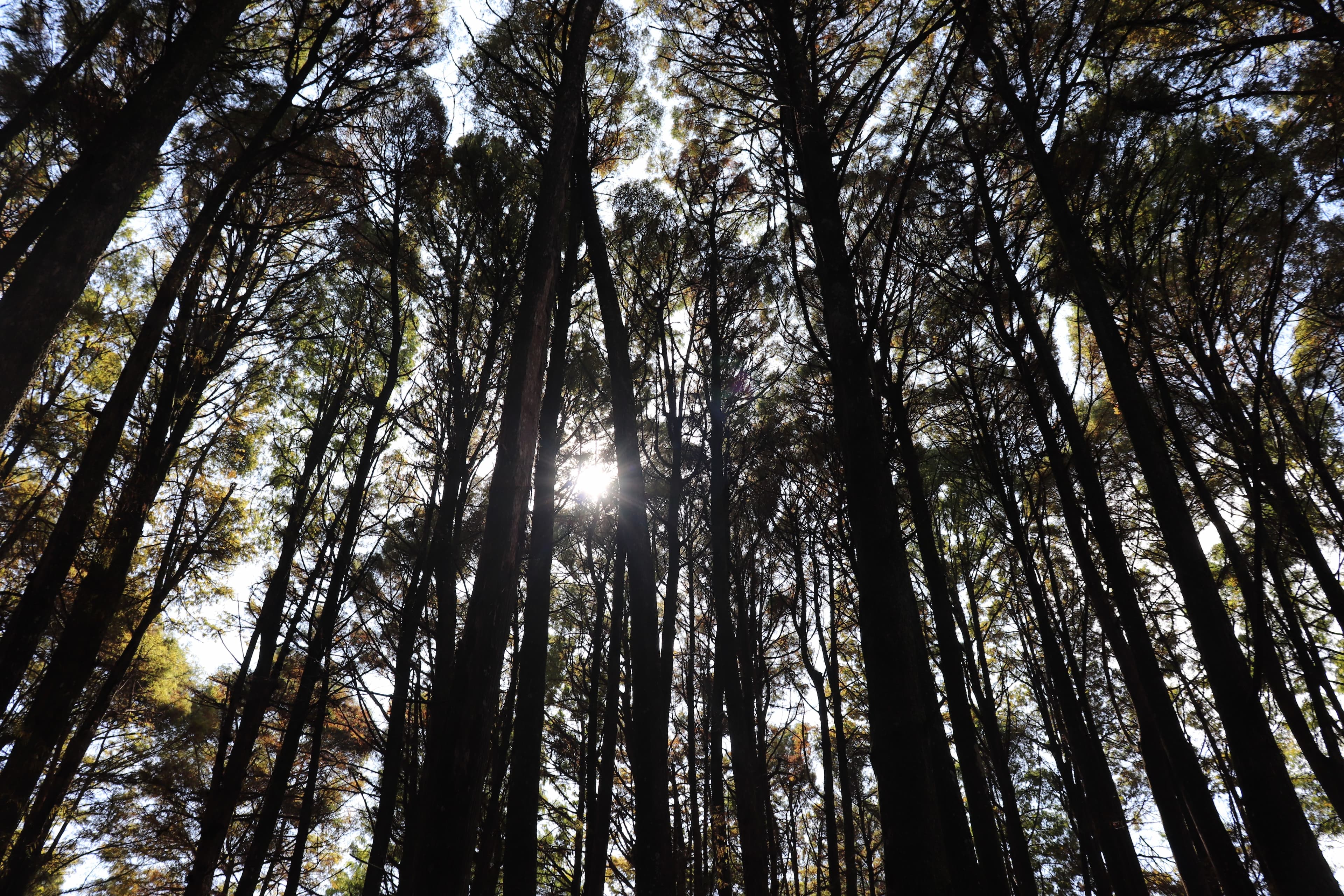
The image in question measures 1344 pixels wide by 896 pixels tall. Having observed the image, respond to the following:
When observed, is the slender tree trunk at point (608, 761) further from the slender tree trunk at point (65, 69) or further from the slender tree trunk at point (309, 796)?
the slender tree trunk at point (65, 69)

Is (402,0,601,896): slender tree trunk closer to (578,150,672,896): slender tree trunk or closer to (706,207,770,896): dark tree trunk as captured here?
(578,150,672,896): slender tree trunk

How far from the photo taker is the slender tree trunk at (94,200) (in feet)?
9.59

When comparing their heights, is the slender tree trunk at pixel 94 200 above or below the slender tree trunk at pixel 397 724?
above

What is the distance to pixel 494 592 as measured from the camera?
2.60 meters

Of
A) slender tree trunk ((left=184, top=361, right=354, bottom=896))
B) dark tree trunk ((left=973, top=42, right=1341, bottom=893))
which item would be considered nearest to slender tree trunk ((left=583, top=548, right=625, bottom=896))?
slender tree trunk ((left=184, top=361, right=354, bottom=896))

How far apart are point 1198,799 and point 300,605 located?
24.5 ft

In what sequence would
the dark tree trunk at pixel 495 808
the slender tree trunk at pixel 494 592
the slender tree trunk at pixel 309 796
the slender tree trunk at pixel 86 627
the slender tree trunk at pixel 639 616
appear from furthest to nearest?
1. the slender tree trunk at pixel 309 796
2. the dark tree trunk at pixel 495 808
3. the slender tree trunk at pixel 639 616
4. the slender tree trunk at pixel 86 627
5. the slender tree trunk at pixel 494 592

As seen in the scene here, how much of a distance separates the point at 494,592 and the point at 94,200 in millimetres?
3388

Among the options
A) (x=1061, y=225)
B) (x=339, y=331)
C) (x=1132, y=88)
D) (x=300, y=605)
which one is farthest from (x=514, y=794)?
(x=1132, y=88)

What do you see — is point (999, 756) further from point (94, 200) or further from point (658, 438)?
point (94, 200)

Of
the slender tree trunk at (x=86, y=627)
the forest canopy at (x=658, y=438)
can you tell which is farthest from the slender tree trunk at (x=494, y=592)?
the slender tree trunk at (x=86, y=627)

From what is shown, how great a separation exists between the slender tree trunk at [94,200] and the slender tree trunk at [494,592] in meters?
2.44

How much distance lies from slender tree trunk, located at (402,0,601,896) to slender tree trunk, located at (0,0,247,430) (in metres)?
2.44

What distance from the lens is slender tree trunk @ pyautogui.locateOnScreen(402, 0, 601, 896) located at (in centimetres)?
213
